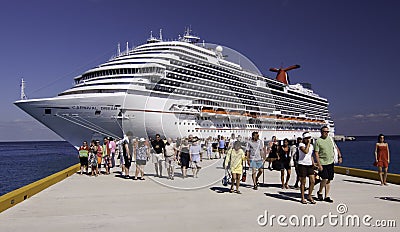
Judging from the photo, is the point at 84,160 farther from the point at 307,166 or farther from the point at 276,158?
the point at 307,166

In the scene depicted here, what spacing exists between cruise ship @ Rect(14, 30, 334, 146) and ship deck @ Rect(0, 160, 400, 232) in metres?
10.5

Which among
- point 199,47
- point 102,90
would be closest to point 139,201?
point 102,90

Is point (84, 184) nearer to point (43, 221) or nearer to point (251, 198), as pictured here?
point (43, 221)

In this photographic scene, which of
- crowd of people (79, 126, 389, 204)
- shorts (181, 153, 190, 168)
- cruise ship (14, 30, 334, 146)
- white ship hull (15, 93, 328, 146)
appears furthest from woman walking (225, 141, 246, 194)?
white ship hull (15, 93, 328, 146)

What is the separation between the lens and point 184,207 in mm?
6184

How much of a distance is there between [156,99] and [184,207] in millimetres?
20849

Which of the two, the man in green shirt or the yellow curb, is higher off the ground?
the man in green shirt

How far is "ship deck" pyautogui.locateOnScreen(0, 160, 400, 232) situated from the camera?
4957 millimetres

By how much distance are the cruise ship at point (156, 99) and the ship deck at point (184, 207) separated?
10453mm

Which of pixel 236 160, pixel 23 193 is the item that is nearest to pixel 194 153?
pixel 236 160

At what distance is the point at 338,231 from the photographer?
4.65 m

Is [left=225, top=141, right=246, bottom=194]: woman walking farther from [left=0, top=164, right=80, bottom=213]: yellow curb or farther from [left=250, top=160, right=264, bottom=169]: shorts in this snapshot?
[left=0, top=164, right=80, bottom=213]: yellow curb

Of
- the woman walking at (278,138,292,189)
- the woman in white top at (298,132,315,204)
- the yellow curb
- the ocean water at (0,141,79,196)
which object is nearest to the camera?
the yellow curb

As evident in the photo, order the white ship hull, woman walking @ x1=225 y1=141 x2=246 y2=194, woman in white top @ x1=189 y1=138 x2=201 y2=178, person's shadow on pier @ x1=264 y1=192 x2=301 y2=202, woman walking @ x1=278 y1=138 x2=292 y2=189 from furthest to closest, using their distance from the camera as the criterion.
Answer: the white ship hull → woman in white top @ x1=189 y1=138 x2=201 y2=178 → woman walking @ x1=278 y1=138 x2=292 y2=189 → woman walking @ x1=225 y1=141 x2=246 y2=194 → person's shadow on pier @ x1=264 y1=192 x2=301 y2=202
